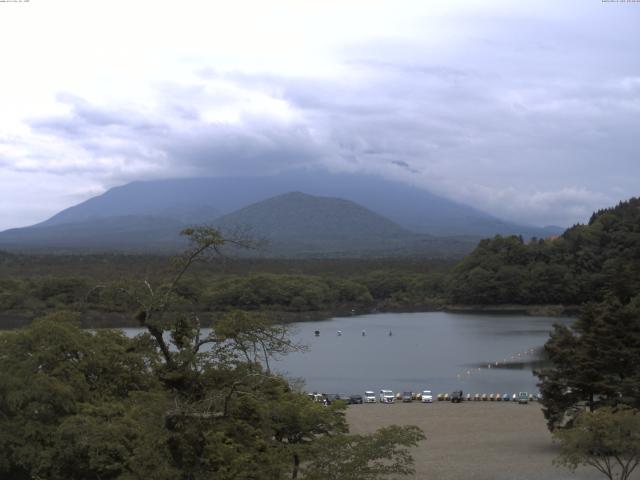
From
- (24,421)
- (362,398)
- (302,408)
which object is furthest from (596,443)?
(362,398)

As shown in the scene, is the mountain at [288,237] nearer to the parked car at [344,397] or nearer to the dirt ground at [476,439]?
the parked car at [344,397]

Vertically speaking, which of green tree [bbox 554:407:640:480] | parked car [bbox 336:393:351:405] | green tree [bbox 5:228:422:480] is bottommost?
parked car [bbox 336:393:351:405]

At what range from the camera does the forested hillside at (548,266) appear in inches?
2485

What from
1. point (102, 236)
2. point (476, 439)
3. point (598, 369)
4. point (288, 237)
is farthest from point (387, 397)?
point (288, 237)

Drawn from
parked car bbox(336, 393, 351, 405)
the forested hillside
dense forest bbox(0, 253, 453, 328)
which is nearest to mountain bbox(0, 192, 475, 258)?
dense forest bbox(0, 253, 453, 328)

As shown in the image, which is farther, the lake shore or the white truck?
the lake shore

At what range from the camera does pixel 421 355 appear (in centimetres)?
3859

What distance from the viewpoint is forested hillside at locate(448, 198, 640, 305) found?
63.1 meters

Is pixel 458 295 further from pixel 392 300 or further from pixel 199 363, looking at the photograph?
pixel 199 363

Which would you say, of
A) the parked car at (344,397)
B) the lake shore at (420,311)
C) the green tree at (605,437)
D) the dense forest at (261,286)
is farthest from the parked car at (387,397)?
the lake shore at (420,311)

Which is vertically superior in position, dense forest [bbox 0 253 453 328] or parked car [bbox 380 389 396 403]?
dense forest [bbox 0 253 453 328]

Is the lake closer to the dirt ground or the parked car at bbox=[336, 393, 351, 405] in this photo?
the parked car at bbox=[336, 393, 351, 405]

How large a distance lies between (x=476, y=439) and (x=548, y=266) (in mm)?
48440

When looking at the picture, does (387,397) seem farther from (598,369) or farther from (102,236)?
(102,236)
